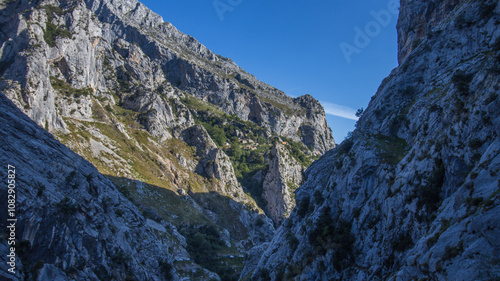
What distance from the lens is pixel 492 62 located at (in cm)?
2236

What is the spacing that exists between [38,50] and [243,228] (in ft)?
259

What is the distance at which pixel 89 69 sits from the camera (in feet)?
317

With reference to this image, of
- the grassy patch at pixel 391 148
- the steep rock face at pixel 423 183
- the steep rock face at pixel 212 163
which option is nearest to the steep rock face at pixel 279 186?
the steep rock face at pixel 212 163

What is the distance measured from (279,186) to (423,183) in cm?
8365

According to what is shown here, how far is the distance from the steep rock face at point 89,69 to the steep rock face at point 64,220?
36626 millimetres

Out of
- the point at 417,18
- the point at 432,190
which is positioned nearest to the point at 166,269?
the point at 432,190

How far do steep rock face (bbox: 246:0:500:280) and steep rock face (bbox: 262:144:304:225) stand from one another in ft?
183

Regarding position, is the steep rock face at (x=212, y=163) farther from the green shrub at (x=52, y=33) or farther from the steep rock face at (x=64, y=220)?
the steep rock face at (x=64, y=220)

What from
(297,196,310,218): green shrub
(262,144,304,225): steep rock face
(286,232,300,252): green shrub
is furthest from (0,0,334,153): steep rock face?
(286,232,300,252): green shrub

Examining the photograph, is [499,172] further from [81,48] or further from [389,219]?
[81,48]

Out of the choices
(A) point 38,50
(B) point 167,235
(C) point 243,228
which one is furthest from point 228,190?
(A) point 38,50

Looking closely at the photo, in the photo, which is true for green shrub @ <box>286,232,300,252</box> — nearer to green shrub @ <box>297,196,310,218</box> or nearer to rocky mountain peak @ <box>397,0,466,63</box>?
green shrub @ <box>297,196,310,218</box>

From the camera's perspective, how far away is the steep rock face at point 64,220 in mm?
23531

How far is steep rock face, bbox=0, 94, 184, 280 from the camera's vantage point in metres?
Result: 23.5
